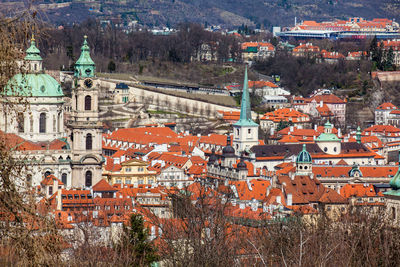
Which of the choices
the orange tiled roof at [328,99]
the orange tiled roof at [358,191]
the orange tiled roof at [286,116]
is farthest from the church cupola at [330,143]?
the orange tiled roof at [328,99]

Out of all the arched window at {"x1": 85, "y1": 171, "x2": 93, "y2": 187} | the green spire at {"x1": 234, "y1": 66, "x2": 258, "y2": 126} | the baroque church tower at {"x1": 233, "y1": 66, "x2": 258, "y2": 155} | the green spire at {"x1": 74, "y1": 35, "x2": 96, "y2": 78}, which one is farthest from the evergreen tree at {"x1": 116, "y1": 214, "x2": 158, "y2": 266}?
the green spire at {"x1": 234, "y1": 66, "x2": 258, "y2": 126}

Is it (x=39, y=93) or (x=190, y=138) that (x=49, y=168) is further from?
(x=190, y=138)

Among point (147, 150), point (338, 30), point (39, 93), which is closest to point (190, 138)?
point (147, 150)

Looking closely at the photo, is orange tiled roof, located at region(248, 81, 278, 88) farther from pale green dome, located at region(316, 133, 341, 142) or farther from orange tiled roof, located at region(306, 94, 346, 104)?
pale green dome, located at region(316, 133, 341, 142)

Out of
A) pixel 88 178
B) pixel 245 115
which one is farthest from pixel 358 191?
pixel 245 115

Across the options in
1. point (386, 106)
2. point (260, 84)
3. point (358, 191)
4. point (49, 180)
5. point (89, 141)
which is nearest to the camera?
point (49, 180)

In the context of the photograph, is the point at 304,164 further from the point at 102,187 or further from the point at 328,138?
the point at 328,138

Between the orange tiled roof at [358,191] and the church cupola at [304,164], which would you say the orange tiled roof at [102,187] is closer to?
the orange tiled roof at [358,191]
